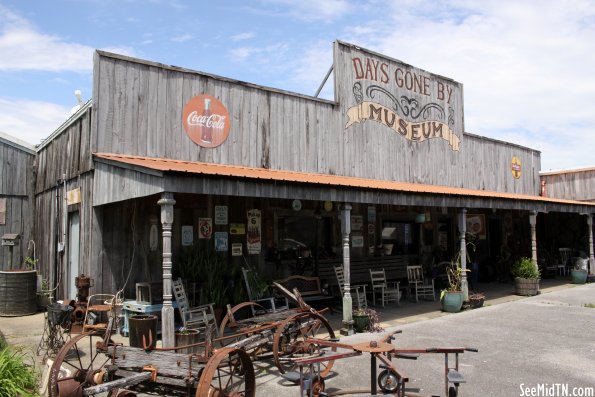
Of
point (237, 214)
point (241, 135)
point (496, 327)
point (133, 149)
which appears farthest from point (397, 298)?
point (133, 149)

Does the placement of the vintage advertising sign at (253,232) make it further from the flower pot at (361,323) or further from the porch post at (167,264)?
the porch post at (167,264)

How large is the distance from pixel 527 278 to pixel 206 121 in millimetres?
9407

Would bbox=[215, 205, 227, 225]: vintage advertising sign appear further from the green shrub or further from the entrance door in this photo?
the green shrub

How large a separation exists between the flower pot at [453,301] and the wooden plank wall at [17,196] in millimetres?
10985

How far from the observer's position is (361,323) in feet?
28.7

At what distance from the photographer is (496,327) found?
913 cm

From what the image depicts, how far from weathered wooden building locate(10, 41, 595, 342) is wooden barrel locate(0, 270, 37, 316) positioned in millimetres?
714

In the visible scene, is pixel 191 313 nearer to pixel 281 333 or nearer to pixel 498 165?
pixel 281 333

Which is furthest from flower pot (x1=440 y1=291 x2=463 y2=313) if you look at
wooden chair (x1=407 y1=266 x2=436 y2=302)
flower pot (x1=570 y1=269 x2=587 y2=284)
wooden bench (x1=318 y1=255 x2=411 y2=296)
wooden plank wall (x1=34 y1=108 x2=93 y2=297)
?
flower pot (x1=570 y1=269 x2=587 y2=284)

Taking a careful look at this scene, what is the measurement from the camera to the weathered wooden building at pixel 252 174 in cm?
886

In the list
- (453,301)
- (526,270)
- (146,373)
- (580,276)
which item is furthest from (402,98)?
(146,373)

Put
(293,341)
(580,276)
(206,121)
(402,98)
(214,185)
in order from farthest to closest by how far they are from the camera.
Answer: (580,276) → (402,98) → (206,121) → (214,185) → (293,341)

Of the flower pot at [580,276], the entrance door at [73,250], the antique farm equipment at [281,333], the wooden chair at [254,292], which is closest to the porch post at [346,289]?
the wooden chair at [254,292]

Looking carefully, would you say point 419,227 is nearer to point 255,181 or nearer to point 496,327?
point 496,327
